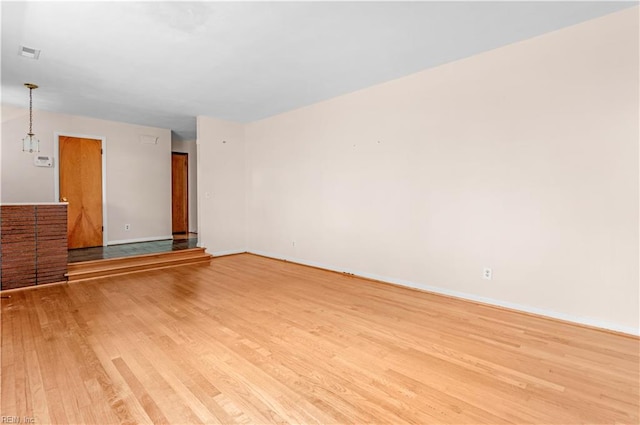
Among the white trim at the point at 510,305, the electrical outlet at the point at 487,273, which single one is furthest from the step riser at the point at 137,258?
the electrical outlet at the point at 487,273

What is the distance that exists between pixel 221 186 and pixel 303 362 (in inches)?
184

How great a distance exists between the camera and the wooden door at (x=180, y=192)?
7.96m

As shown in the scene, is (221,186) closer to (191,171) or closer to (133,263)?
(133,263)

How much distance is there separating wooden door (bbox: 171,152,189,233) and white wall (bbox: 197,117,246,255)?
2.36 meters

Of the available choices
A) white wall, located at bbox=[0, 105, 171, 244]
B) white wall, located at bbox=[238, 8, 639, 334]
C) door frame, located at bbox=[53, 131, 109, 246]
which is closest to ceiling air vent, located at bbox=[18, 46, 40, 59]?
white wall, located at bbox=[0, 105, 171, 244]

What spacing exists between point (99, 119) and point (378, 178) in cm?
547

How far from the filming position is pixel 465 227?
3.52 metres

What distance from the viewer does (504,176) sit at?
3238 millimetres

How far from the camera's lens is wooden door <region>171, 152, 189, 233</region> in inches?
313

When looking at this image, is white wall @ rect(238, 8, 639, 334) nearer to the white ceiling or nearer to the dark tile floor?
the white ceiling

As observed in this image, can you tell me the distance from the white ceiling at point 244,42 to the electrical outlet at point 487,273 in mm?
2325

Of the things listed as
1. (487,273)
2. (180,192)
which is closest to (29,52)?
(180,192)

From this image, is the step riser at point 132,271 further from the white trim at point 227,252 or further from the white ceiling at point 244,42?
the white ceiling at point 244,42

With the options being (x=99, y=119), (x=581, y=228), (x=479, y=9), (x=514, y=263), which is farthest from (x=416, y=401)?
(x=99, y=119)
